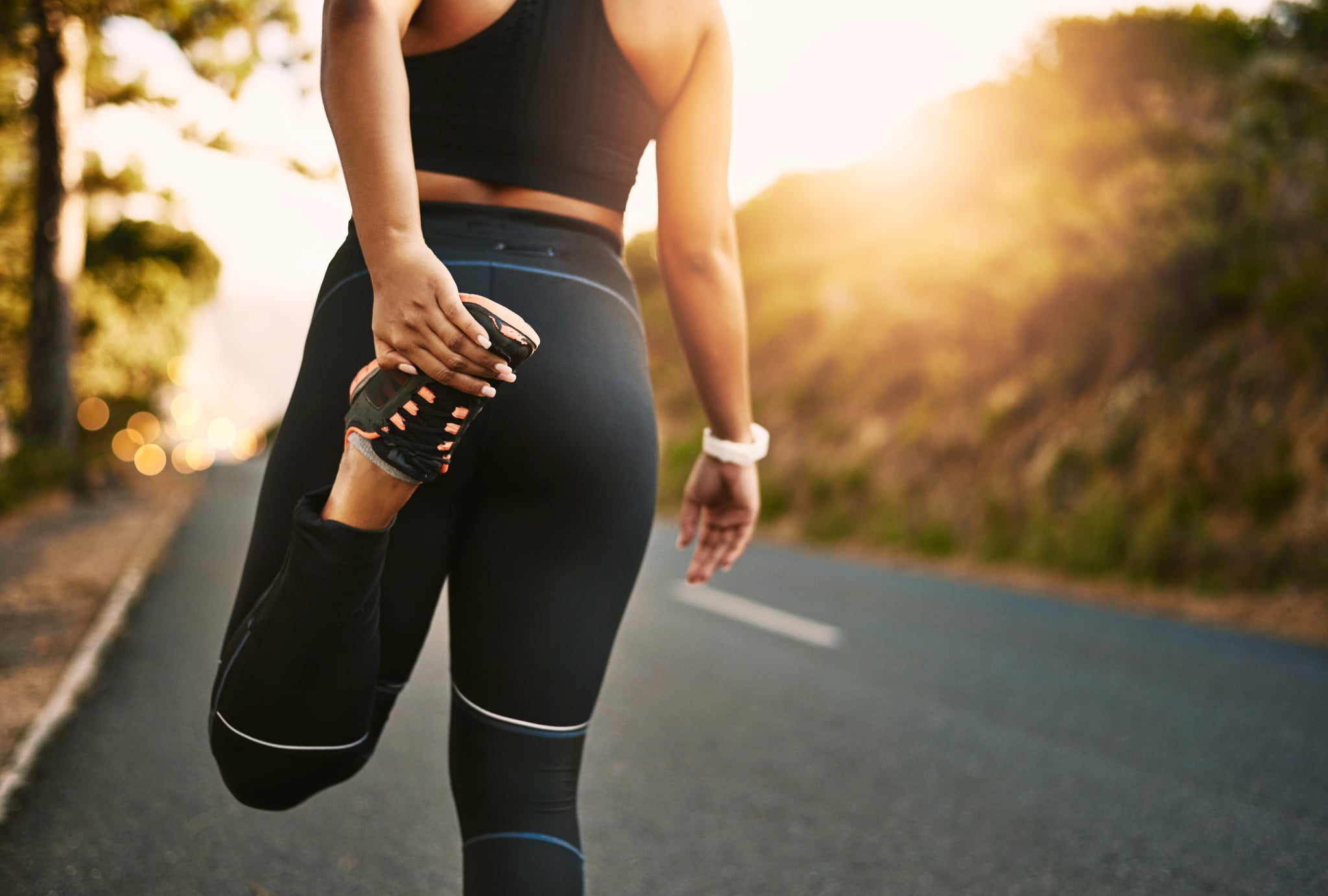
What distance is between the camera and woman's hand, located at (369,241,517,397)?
1.06m

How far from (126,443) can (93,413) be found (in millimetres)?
862

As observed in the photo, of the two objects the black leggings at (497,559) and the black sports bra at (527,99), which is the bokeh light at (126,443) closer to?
the black leggings at (497,559)

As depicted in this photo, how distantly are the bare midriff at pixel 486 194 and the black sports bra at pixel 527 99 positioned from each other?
0.03ft

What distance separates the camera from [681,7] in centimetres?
137

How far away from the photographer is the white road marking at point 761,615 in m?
6.37

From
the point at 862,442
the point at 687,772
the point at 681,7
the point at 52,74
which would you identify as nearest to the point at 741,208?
the point at 862,442

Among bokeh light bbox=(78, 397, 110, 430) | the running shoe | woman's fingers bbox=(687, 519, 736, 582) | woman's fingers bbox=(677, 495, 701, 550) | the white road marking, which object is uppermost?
the running shoe

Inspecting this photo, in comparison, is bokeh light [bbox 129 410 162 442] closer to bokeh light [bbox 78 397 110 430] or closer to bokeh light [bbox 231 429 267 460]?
bokeh light [bbox 78 397 110 430]

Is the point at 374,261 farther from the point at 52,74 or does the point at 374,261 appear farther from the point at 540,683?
the point at 52,74

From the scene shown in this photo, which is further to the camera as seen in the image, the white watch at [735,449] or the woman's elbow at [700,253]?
the white watch at [735,449]

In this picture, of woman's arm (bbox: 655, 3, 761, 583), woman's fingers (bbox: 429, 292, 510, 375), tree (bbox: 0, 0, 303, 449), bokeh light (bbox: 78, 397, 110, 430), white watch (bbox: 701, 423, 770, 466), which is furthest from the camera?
bokeh light (bbox: 78, 397, 110, 430)

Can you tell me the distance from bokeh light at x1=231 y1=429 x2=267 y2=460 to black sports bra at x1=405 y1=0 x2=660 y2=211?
4720 centimetres

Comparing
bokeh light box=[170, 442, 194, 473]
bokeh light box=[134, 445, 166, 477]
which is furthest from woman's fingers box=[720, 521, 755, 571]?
bokeh light box=[170, 442, 194, 473]

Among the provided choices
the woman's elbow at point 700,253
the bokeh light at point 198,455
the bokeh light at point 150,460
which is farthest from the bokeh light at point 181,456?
the woman's elbow at point 700,253
